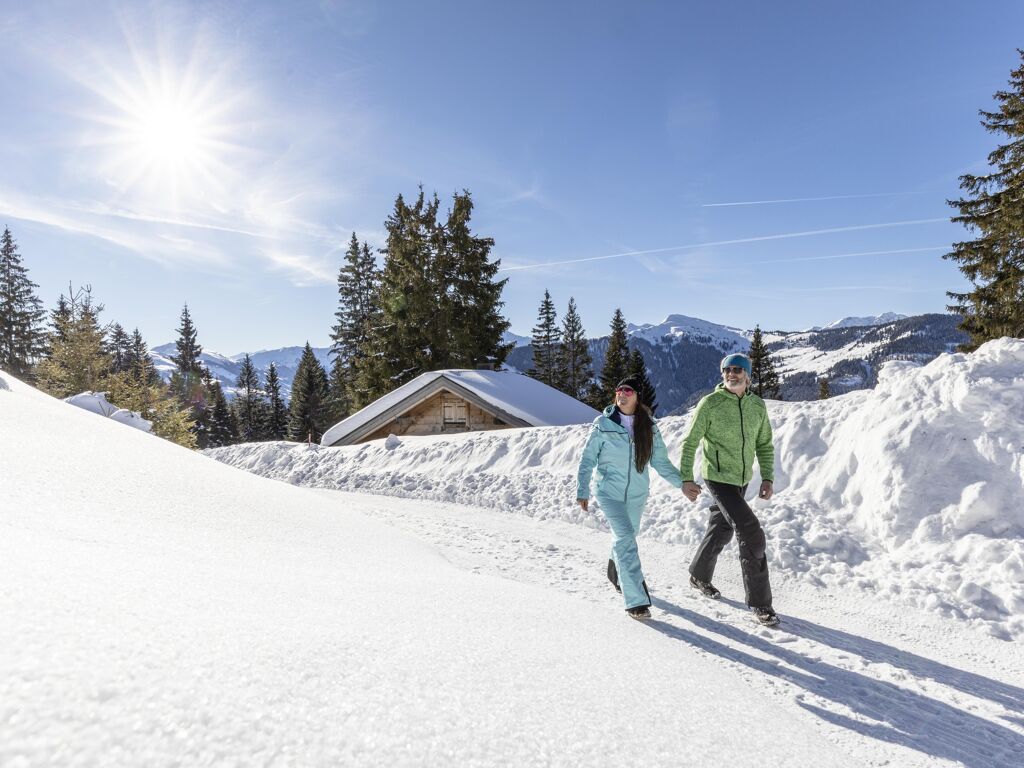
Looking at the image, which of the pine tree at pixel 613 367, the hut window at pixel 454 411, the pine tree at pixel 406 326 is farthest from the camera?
the pine tree at pixel 613 367

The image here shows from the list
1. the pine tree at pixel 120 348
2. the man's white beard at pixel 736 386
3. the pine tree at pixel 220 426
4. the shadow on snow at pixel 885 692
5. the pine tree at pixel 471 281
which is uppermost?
the pine tree at pixel 120 348

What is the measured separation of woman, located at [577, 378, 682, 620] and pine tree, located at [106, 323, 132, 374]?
7578cm

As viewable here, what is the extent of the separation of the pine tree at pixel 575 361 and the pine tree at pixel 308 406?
76.6 feet

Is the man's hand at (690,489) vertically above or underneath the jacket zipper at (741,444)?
underneath

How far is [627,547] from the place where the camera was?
4375mm

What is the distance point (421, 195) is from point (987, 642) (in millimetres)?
29788

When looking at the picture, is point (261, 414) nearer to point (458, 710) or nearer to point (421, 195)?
point (421, 195)

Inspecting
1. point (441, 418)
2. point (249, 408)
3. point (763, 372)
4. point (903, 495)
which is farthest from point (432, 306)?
point (249, 408)

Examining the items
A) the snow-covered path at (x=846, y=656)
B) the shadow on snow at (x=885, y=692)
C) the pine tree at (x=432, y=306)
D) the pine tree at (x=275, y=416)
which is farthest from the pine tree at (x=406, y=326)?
the pine tree at (x=275, y=416)

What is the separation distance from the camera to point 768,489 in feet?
15.4

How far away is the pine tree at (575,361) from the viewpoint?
42.5 metres

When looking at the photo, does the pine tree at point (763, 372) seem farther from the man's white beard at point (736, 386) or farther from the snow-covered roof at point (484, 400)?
the man's white beard at point (736, 386)

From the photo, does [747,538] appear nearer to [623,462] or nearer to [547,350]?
[623,462]

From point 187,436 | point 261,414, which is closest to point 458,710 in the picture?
point 187,436
